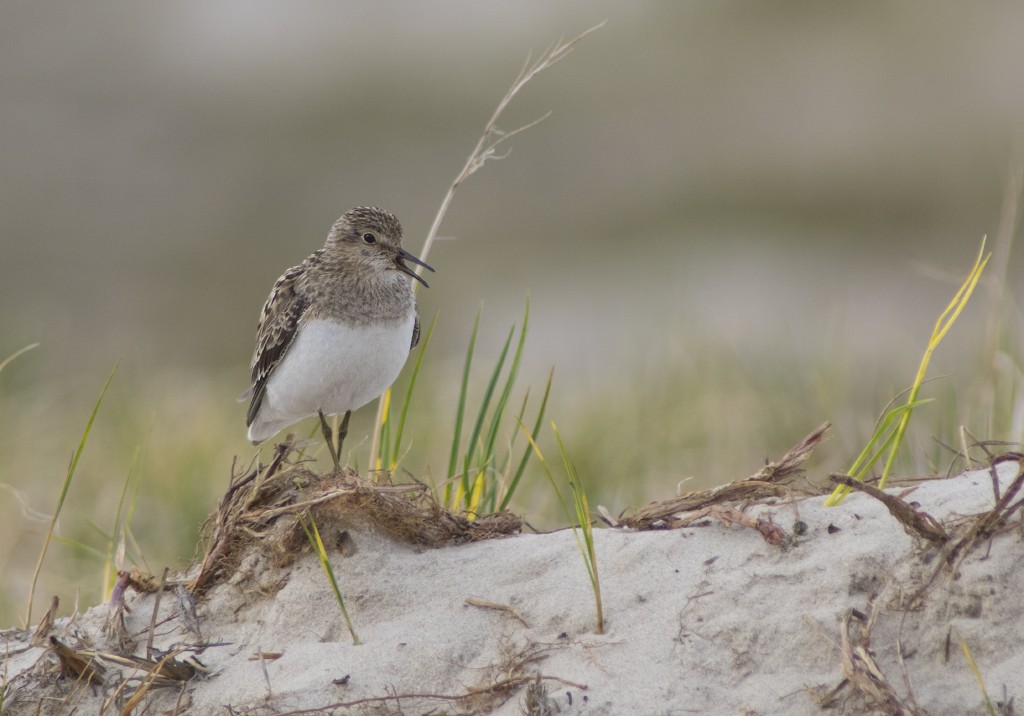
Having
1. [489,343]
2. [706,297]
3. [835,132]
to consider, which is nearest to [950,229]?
[835,132]

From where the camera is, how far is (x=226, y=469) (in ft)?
27.4

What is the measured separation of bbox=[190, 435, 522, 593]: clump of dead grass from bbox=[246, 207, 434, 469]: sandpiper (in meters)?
0.65

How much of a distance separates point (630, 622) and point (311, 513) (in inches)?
41.3

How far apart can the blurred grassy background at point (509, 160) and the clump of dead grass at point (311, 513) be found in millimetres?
8402

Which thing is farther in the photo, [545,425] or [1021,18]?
[1021,18]

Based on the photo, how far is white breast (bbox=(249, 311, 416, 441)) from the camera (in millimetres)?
4941

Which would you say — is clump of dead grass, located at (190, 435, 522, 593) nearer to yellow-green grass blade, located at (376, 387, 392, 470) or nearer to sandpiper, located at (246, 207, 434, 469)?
yellow-green grass blade, located at (376, 387, 392, 470)

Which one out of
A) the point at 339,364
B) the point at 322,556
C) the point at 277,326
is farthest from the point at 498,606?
the point at 277,326

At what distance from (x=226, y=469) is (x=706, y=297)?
10049 mm

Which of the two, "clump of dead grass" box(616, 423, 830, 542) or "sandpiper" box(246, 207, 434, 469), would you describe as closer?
"clump of dead grass" box(616, 423, 830, 542)

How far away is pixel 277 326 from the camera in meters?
5.30

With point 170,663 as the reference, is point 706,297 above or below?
below

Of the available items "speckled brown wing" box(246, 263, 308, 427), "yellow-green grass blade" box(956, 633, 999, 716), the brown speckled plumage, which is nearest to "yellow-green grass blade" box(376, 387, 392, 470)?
the brown speckled plumage

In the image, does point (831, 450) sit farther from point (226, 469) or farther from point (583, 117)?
point (583, 117)
